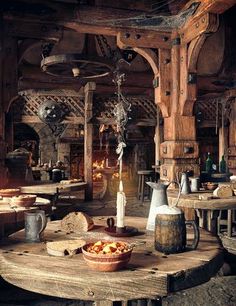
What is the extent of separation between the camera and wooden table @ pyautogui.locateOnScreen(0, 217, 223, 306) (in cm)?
153

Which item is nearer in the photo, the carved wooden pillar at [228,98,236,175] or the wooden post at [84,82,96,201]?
the carved wooden pillar at [228,98,236,175]

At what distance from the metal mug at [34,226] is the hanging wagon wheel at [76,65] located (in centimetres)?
249

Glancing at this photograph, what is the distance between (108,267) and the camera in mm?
1612

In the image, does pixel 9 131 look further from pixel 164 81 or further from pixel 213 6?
pixel 213 6

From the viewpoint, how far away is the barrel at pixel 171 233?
190 centimetres

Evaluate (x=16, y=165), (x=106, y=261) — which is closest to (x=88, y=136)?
(x=16, y=165)

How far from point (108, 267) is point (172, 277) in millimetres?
288

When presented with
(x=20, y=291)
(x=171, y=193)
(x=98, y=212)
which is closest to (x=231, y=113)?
(x=98, y=212)

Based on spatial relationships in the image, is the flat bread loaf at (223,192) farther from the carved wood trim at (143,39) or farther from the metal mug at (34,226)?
the metal mug at (34,226)

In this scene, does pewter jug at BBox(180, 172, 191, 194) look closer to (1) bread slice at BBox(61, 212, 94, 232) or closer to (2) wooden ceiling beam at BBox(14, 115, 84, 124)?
(1) bread slice at BBox(61, 212, 94, 232)

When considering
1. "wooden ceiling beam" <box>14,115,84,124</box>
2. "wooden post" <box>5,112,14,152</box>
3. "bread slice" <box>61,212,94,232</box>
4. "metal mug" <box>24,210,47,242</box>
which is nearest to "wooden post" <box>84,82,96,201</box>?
"wooden ceiling beam" <box>14,115,84,124</box>

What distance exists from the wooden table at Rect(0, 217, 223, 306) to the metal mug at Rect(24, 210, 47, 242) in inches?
4.8

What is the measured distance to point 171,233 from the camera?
1.90 m

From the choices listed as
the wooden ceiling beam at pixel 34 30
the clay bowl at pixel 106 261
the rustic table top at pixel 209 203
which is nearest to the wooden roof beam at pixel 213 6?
the wooden ceiling beam at pixel 34 30
